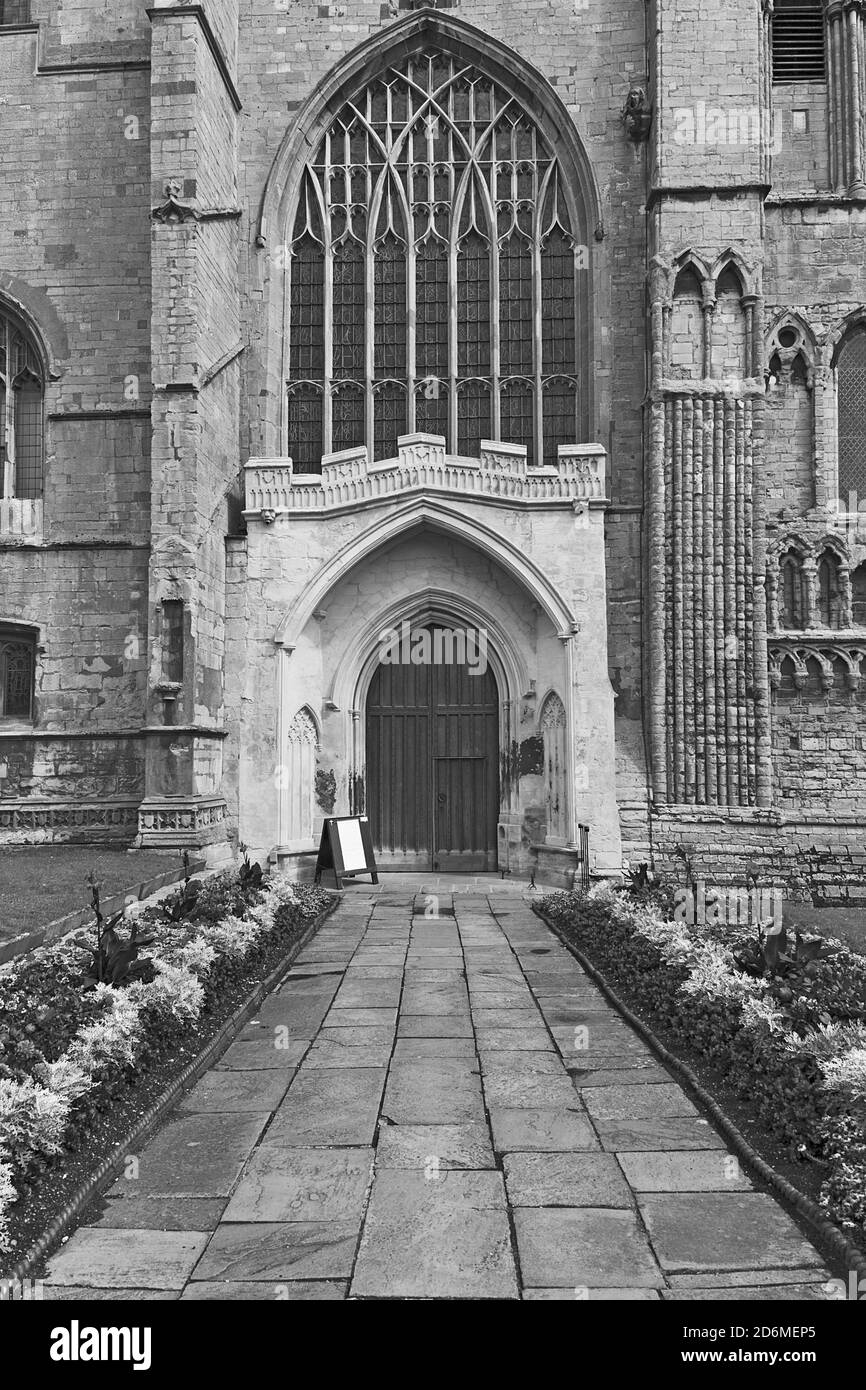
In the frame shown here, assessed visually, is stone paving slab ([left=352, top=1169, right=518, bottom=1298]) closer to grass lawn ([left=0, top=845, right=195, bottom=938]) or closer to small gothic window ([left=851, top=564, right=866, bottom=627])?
grass lawn ([left=0, top=845, right=195, bottom=938])

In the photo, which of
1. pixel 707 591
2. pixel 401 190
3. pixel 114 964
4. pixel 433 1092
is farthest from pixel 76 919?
pixel 401 190

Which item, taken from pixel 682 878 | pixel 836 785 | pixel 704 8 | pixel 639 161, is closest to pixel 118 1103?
pixel 682 878

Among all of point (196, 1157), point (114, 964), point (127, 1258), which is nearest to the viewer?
point (127, 1258)

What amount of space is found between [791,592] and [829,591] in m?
0.55

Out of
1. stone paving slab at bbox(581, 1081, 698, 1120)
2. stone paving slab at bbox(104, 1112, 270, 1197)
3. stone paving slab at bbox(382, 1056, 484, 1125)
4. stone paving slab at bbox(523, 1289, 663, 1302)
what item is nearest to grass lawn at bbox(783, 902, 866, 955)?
stone paving slab at bbox(581, 1081, 698, 1120)

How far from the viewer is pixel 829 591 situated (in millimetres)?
14906

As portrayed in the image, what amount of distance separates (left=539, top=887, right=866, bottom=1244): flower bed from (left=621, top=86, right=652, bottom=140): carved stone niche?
1209cm

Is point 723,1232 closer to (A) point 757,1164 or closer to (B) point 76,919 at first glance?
(A) point 757,1164

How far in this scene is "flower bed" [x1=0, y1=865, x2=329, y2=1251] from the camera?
4.32 meters

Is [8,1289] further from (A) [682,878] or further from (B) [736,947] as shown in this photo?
(A) [682,878]

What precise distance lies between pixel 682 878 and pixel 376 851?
14.2ft

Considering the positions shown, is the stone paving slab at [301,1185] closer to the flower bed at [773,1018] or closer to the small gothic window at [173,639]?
the flower bed at [773,1018]

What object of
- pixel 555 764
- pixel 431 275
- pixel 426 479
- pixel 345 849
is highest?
pixel 431 275

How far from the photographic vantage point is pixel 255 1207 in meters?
4.08
